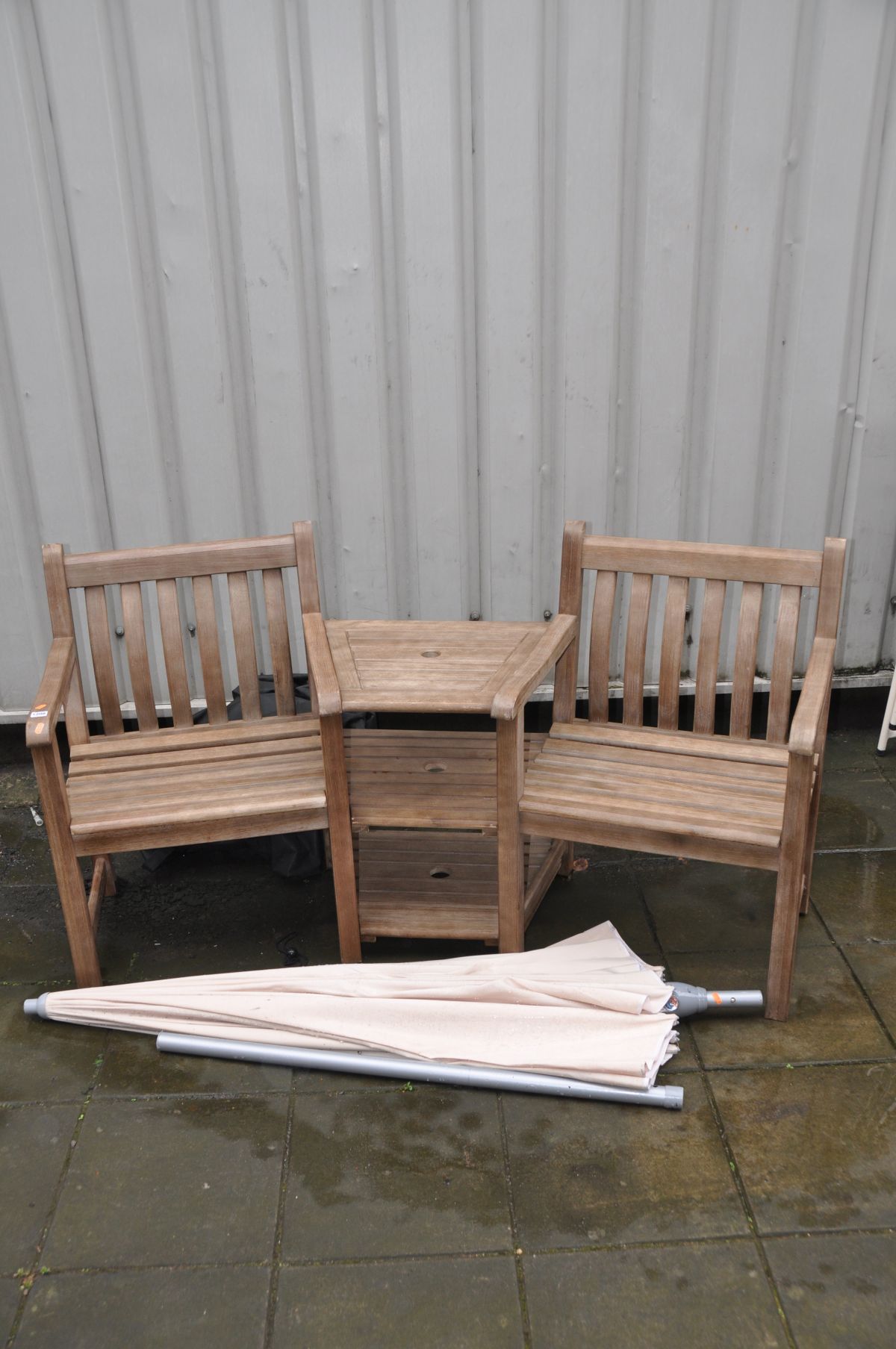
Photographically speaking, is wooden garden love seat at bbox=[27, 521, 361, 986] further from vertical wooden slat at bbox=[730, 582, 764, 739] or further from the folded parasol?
vertical wooden slat at bbox=[730, 582, 764, 739]

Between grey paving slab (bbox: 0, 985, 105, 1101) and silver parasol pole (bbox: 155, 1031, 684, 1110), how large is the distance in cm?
21

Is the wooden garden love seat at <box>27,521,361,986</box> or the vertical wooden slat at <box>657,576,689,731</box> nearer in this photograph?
the wooden garden love seat at <box>27,521,361,986</box>

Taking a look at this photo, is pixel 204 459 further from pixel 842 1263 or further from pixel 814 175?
pixel 842 1263

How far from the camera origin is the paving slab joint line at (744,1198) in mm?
2316

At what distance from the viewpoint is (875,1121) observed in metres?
2.79

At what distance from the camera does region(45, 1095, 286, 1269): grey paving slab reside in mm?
2523

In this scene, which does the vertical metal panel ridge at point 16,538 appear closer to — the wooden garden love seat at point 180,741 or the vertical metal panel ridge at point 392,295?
the wooden garden love seat at point 180,741

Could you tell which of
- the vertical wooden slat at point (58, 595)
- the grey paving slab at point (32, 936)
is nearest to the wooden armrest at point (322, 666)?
the vertical wooden slat at point (58, 595)

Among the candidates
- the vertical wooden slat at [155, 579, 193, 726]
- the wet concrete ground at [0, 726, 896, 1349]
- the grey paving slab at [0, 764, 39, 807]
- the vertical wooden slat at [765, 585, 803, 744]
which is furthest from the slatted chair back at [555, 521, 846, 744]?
the grey paving slab at [0, 764, 39, 807]

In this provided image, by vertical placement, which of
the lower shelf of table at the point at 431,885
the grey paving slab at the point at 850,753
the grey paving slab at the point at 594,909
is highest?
the lower shelf of table at the point at 431,885

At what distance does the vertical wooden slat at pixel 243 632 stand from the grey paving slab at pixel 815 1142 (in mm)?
1858

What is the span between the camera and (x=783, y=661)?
3428 millimetres

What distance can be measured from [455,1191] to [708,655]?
175 centimetres

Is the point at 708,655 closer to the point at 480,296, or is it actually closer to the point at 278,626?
the point at 278,626
